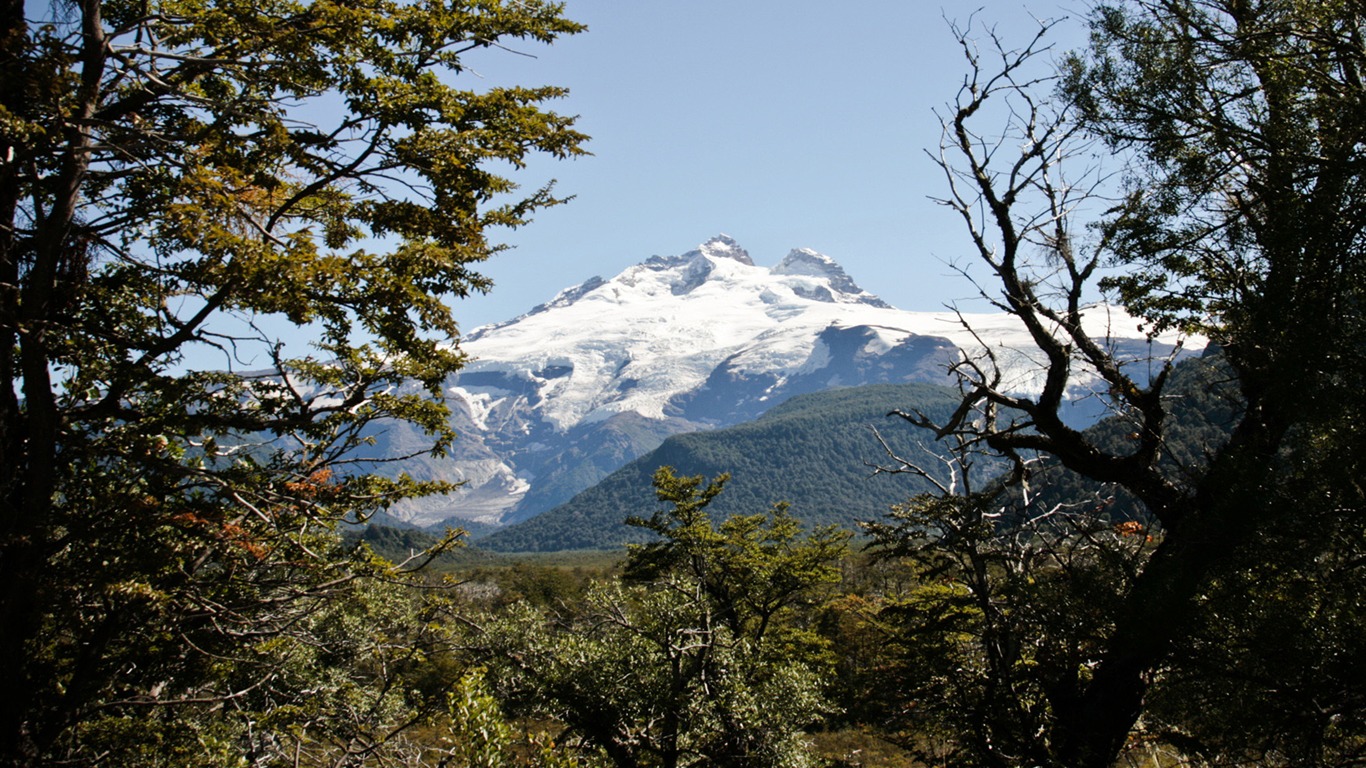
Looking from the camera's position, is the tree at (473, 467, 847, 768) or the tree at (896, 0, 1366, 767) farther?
the tree at (473, 467, 847, 768)

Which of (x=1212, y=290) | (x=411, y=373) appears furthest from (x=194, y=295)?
(x=1212, y=290)

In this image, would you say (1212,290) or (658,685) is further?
(658,685)

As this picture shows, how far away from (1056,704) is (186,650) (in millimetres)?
8943

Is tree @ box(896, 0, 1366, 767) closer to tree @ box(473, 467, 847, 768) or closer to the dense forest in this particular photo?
the dense forest

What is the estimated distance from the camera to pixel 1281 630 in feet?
20.0

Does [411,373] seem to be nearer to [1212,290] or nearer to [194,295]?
[194,295]

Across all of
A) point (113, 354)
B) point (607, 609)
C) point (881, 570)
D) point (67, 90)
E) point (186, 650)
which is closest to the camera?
point (67, 90)

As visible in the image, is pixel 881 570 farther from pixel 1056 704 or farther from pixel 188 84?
pixel 188 84

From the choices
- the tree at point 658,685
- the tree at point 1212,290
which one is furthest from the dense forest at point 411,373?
the tree at point 658,685

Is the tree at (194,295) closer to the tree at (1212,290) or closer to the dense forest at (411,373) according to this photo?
the dense forest at (411,373)

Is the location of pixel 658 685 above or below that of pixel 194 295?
below

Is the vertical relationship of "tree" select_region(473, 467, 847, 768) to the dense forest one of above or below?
below

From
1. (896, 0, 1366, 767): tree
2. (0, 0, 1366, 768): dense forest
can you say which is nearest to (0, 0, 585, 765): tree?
(0, 0, 1366, 768): dense forest

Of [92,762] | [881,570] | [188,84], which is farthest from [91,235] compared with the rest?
[881,570]
